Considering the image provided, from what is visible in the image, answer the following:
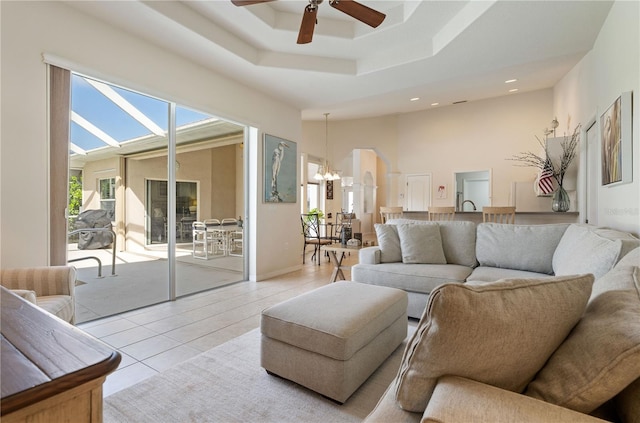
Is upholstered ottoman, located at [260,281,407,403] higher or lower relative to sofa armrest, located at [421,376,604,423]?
lower

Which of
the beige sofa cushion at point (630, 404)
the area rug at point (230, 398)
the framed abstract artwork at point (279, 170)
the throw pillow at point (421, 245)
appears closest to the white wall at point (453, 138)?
the framed abstract artwork at point (279, 170)

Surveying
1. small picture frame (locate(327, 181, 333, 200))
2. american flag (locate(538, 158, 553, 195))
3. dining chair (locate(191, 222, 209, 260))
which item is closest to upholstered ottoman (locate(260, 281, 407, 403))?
dining chair (locate(191, 222, 209, 260))

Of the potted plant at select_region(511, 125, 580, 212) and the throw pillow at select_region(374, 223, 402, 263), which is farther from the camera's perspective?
the potted plant at select_region(511, 125, 580, 212)

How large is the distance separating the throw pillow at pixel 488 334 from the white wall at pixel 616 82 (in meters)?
2.09

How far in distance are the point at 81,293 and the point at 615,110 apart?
17.3ft

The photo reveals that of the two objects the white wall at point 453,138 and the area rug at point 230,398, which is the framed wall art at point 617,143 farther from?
the white wall at point 453,138

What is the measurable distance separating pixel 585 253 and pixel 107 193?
13.8 ft

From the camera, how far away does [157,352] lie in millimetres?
2367

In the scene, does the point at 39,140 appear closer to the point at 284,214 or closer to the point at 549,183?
the point at 284,214

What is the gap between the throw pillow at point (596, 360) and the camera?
27.2 inches

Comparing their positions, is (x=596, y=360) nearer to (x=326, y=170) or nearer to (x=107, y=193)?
(x=107, y=193)

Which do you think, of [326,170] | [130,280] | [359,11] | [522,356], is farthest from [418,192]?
[522,356]

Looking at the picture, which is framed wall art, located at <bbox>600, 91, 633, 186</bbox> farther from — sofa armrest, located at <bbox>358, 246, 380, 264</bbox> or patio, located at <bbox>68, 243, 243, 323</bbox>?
patio, located at <bbox>68, 243, 243, 323</bbox>

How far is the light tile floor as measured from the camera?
7.20 feet
